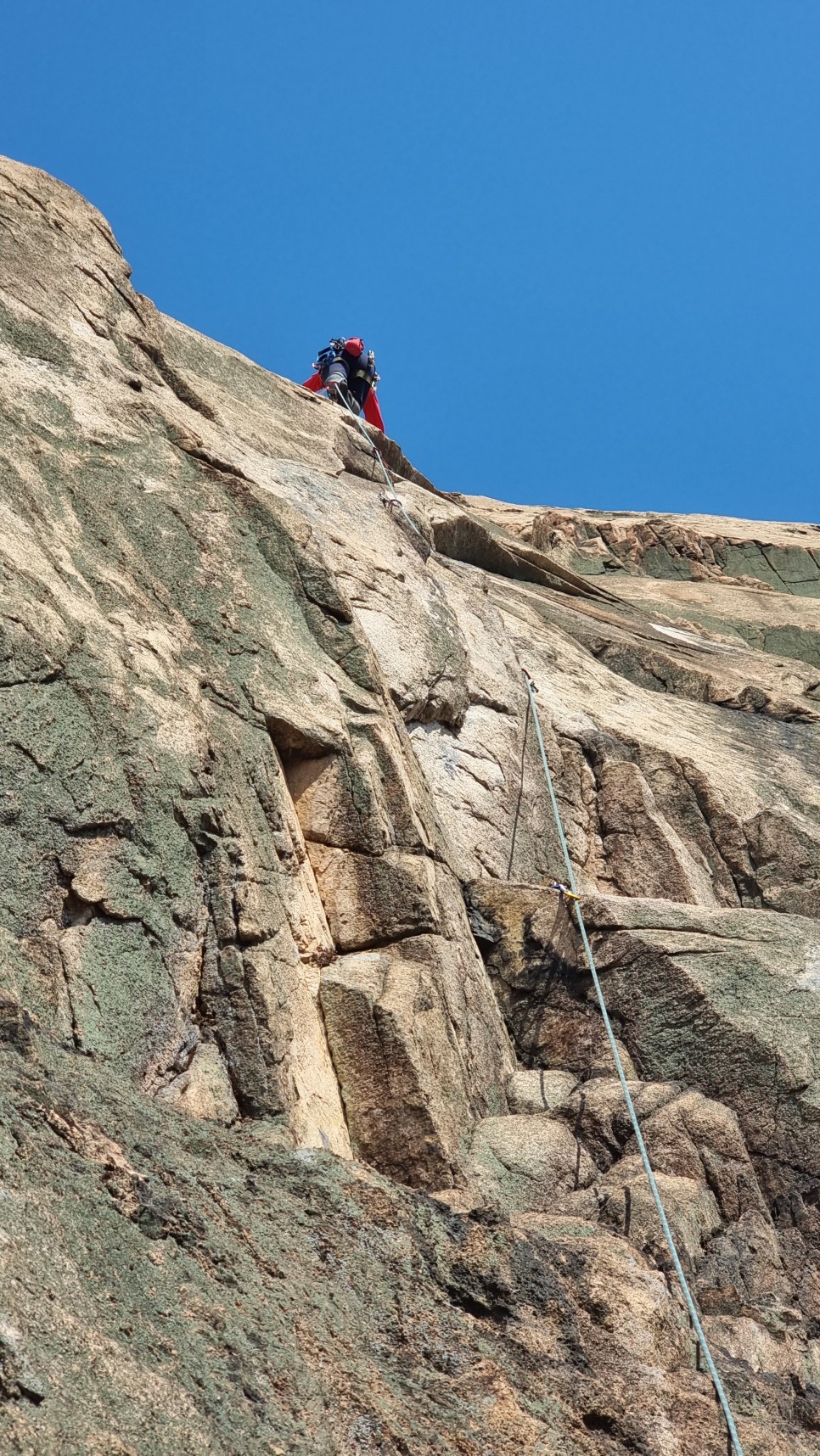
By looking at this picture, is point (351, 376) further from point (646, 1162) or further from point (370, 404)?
point (646, 1162)

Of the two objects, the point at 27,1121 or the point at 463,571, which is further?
the point at 463,571

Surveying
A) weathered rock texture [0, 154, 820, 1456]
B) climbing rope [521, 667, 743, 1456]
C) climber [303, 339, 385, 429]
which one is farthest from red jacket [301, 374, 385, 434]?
climbing rope [521, 667, 743, 1456]

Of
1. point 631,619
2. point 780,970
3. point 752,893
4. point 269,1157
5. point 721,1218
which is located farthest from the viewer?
point 631,619

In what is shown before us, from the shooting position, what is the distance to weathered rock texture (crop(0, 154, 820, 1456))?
6.81m

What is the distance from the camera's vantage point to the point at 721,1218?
10.6 m

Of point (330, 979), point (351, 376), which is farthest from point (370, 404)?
point (330, 979)

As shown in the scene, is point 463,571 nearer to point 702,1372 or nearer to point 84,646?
point 84,646

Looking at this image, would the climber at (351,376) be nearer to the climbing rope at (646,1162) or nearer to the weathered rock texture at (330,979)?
the weathered rock texture at (330,979)

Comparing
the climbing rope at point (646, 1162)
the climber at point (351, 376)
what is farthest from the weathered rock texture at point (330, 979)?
the climber at point (351, 376)

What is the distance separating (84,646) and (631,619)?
1309cm

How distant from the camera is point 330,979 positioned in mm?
10406

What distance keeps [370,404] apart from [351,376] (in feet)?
1.87

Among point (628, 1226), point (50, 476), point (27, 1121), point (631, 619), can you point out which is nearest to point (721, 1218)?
point (628, 1226)

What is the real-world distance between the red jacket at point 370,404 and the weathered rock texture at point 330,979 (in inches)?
211
